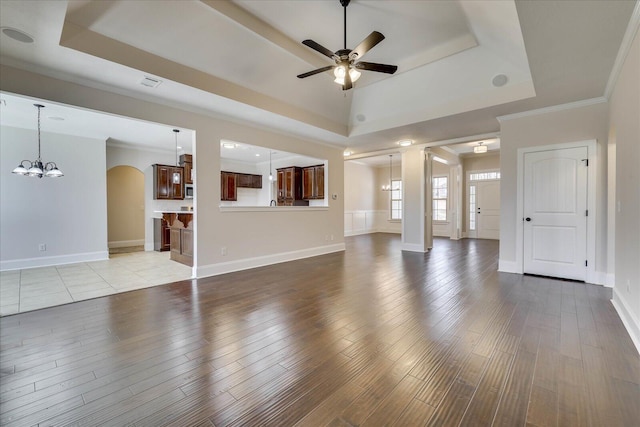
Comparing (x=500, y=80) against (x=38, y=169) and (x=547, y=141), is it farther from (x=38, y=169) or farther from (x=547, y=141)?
(x=38, y=169)

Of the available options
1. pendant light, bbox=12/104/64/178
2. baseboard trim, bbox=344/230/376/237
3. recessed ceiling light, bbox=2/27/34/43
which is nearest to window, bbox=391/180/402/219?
baseboard trim, bbox=344/230/376/237

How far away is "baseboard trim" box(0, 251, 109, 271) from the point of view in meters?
5.07

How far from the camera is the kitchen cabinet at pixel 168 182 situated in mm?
7515

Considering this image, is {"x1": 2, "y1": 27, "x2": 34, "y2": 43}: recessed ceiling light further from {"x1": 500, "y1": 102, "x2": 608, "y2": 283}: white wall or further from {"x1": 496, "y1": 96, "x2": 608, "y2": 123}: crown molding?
{"x1": 500, "y1": 102, "x2": 608, "y2": 283}: white wall

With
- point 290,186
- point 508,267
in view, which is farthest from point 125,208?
point 508,267

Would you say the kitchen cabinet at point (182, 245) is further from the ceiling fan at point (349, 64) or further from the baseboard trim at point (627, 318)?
the baseboard trim at point (627, 318)

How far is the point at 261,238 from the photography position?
17.4 ft

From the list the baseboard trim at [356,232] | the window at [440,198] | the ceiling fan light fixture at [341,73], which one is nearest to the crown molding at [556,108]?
the ceiling fan light fixture at [341,73]

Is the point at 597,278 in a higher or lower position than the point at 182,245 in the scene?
lower

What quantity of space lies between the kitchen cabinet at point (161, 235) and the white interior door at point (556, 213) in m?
8.16

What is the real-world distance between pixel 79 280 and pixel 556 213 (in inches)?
A: 303

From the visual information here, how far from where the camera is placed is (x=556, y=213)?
4.25 m

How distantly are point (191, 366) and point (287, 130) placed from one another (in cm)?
451

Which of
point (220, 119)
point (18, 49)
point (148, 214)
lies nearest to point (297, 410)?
point (18, 49)
